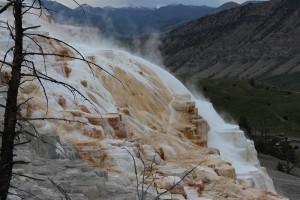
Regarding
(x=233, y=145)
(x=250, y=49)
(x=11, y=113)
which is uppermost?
(x=250, y=49)

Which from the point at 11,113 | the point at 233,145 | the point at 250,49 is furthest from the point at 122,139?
the point at 250,49

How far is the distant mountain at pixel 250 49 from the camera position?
161875 millimetres

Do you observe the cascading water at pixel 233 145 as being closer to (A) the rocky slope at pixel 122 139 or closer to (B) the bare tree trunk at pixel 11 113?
(A) the rocky slope at pixel 122 139

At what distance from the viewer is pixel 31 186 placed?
9320 mm

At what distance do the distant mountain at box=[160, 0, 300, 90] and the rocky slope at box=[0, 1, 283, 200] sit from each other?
12534 centimetres

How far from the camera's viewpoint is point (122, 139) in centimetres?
1477

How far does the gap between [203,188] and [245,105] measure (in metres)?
72.7

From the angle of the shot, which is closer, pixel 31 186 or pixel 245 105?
pixel 31 186

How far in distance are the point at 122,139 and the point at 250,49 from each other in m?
164

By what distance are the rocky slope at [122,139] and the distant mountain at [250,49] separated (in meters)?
125

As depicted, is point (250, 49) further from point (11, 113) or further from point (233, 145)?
point (11, 113)

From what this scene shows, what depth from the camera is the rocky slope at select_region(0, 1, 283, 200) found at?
10672 millimetres

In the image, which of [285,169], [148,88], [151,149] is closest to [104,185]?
[151,149]

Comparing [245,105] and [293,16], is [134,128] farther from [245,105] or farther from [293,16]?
[293,16]
